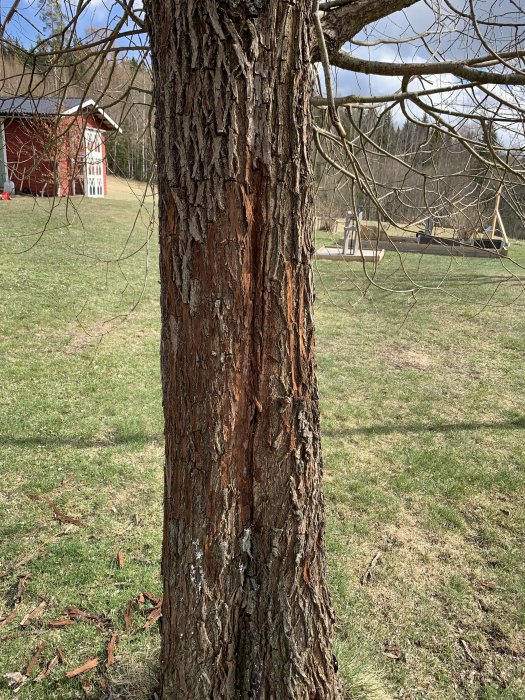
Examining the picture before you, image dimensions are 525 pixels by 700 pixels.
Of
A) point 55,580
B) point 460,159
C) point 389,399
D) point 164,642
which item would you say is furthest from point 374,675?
point 389,399

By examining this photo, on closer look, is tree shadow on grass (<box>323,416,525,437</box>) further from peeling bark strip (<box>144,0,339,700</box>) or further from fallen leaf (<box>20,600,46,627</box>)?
peeling bark strip (<box>144,0,339,700</box>)

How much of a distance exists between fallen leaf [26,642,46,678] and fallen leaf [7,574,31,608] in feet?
1.13

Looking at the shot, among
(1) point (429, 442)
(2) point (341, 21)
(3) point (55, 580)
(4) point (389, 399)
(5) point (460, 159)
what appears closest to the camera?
(2) point (341, 21)

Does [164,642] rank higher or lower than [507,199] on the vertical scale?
lower

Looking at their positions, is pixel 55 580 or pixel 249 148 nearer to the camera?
pixel 249 148

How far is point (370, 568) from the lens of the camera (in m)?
3.27

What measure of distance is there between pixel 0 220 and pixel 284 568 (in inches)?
586

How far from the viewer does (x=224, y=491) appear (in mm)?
1609

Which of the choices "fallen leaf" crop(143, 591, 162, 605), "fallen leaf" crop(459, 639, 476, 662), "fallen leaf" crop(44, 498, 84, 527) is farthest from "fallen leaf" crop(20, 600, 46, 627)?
"fallen leaf" crop(459, 639, 476, 662)

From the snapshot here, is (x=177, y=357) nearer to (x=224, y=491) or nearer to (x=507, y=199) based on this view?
(x=224, y=491)

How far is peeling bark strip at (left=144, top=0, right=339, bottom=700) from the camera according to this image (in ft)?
4.44

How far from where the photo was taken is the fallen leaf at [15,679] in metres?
2.32

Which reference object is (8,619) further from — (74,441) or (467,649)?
(467,649)

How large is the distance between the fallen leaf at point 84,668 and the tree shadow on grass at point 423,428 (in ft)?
9.73
